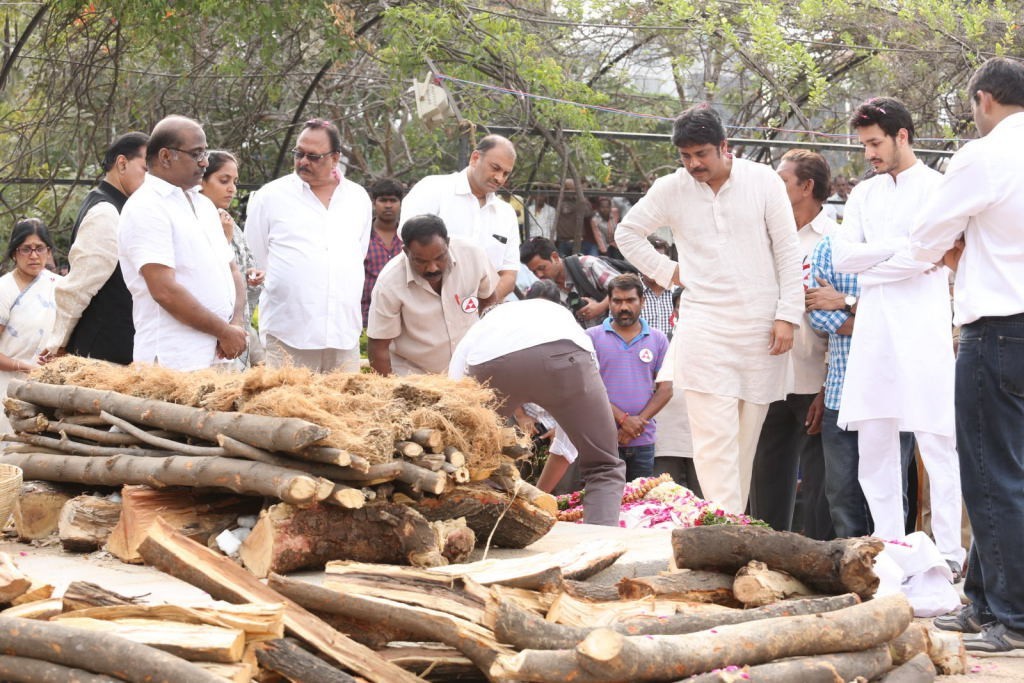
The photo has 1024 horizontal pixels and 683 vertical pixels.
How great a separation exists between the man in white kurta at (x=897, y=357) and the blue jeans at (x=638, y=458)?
7.01 feet

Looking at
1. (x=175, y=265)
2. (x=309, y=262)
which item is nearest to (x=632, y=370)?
(x=309, y=262)

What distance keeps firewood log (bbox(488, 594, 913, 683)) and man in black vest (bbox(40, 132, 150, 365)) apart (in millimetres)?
3467

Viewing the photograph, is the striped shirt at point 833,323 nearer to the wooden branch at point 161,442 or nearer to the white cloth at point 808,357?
the white cloth at point 808,357

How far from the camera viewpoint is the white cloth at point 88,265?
6.23m

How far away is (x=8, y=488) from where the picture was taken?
511cm

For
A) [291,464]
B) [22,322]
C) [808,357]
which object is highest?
[808,357]

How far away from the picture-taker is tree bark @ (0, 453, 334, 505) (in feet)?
14.5

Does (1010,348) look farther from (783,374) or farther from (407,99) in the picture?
(407,99)

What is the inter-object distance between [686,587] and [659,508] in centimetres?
209

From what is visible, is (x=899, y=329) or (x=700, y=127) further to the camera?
(x=700, y=127)

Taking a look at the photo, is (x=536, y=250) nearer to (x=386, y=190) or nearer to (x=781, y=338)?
(x=386, y=190)

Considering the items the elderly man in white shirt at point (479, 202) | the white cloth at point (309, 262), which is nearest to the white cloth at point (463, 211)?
the elderly man in white shirt at point (479, 202)

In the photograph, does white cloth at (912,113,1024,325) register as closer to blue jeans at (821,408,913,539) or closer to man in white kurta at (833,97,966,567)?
man in white kurta at (833,97,966,567)

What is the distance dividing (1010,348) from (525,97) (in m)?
6.56
